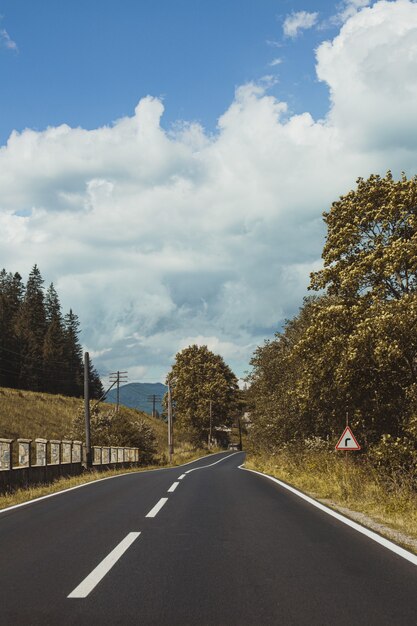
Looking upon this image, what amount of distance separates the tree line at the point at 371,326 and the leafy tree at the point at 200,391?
222 feet

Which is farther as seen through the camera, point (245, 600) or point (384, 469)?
point (384, 469)

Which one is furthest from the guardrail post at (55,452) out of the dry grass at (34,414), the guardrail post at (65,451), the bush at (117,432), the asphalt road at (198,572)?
the dry grass at (34,414)

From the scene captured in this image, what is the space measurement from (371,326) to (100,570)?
10.4 meters

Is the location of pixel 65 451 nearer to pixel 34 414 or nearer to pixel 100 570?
pixel 100 570

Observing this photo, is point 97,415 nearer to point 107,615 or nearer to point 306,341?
point 306,341

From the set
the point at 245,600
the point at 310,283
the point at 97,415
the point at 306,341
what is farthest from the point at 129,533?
the point at 97,415

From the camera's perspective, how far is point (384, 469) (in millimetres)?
14711

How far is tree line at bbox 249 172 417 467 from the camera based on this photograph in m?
14.4

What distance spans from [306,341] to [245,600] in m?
12.4

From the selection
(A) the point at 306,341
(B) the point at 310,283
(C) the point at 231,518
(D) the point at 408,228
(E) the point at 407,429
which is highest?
(D) the point at 408,228

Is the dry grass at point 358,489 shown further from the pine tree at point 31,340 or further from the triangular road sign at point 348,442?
the pine tree at point 31,340

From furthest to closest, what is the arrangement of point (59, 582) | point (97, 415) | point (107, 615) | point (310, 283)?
point (97, 415), point (310, 283), point (59, 582), point (107, 615)

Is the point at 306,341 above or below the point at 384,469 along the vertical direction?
above

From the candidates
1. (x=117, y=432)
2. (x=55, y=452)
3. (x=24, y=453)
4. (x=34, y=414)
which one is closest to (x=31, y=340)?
(x=34, y=414)
